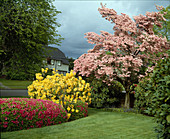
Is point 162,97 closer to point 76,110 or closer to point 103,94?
point 76,110

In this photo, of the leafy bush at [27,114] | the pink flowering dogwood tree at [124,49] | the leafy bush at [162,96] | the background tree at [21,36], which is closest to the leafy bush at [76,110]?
the leafy bush at [27,114]

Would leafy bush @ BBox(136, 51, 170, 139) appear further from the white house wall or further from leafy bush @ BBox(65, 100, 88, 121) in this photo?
the white house wall

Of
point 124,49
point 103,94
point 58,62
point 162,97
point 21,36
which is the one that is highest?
point 58,62

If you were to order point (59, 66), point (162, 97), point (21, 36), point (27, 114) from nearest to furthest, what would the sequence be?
point (162, 97)
point (27, 114)
point (21, 36)
point (59, 66)

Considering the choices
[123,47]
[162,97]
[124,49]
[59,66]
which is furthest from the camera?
[59,66]

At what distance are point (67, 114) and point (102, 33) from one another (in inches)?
239

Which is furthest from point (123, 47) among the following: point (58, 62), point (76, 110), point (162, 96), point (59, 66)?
point (59, 66)

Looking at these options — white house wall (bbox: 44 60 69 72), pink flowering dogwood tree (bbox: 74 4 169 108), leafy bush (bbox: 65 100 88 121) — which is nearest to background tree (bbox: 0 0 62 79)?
pink flowering dogwood tree (bbox: 74 4 169 108)

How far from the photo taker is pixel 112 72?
9.93 metres

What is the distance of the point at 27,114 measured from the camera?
623 centimetres

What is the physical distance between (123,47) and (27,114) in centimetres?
648

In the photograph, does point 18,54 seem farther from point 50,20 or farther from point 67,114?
point 67,114

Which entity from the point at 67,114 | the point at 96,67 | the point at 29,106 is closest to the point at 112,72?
the point at 96,67

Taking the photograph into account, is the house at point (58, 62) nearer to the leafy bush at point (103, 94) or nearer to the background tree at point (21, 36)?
the background tree at point (21, 36)
